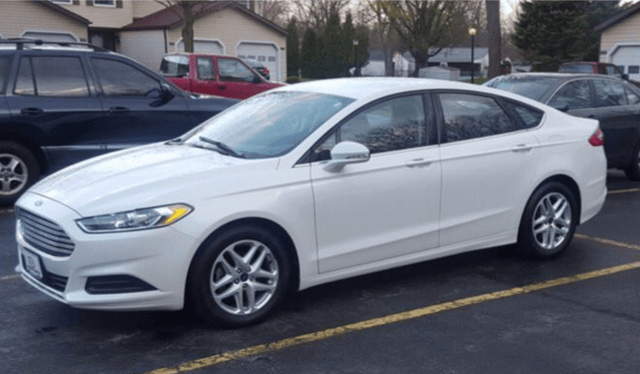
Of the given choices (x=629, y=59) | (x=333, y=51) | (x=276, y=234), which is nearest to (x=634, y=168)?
(x=276, y=234)

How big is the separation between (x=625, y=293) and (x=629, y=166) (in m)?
5.78

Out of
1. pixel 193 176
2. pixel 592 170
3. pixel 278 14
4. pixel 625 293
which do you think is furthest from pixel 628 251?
pixel 278 14

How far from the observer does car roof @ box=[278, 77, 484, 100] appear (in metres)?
5.73

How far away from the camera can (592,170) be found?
6805 mm

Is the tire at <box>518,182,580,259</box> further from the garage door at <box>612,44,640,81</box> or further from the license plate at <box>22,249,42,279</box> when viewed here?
the garage door at <box>612,44,640,81</box>

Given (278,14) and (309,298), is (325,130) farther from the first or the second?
(278,14)

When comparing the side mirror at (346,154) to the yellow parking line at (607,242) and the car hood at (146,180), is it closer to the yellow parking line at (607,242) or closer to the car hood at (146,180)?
the car hood at (146,180)

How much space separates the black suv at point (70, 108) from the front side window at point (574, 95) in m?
4.79

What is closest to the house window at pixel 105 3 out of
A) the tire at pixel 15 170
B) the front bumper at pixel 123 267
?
the tire at pixel 15 170

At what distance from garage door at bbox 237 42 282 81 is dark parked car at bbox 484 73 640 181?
1086 inches

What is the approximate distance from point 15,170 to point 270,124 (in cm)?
460

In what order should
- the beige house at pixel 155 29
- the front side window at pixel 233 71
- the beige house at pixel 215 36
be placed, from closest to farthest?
the front side window at pixel 233 71
the beige house at pixel 155 29
the beige house at pixel 215 36

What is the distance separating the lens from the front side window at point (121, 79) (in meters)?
9.55

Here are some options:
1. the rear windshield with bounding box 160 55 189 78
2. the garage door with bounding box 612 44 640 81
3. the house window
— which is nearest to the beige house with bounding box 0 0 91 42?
the house window
